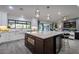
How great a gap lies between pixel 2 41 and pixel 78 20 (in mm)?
7906

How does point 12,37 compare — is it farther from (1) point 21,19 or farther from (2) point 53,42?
(2) point 53,42

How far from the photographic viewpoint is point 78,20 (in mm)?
9898

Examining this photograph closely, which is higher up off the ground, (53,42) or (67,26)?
(67,26)

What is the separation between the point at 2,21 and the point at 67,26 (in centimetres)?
793

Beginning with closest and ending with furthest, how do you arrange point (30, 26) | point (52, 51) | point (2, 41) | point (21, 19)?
point (52, 51)
point (2, 41)
point (21, 19)
point (30, 26)

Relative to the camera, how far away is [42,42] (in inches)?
124

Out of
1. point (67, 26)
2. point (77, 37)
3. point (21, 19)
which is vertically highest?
point (21, 19)

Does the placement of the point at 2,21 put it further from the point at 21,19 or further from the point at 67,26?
the point at 67,26
